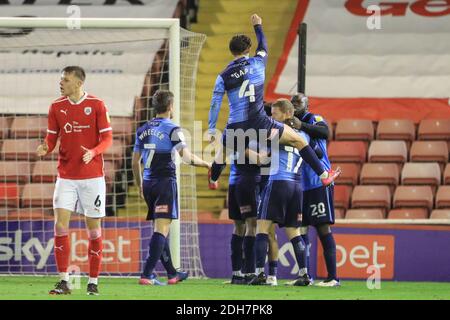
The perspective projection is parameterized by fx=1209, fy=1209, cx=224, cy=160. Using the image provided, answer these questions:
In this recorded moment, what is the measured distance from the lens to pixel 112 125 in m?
15.2

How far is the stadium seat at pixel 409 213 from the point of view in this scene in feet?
48.6

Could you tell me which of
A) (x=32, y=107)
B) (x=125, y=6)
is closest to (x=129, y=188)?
(x=32, y=107)

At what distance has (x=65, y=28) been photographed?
12320 millimetres

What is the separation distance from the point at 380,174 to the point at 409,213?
2.65 ft

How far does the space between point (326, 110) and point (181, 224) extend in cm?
404

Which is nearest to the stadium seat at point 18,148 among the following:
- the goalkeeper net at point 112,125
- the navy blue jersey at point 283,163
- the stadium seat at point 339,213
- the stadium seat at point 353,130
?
the goalkeeper net at point 112,125

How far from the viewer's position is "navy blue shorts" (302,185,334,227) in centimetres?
1137

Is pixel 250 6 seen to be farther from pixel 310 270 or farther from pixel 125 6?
pixel 310 270

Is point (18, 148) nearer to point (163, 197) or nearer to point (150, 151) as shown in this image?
point (150, 151)

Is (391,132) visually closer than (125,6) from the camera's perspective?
Yes

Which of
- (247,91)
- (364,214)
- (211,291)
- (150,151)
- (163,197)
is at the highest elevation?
(247,91)

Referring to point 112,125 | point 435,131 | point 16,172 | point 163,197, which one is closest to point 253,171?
point 163,197

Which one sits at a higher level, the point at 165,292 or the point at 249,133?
the point at 249,133

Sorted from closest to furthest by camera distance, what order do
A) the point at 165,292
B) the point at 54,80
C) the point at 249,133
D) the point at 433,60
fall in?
the point at 165,292
the point at 249,133
the point at 54,80
the point at 433,60
